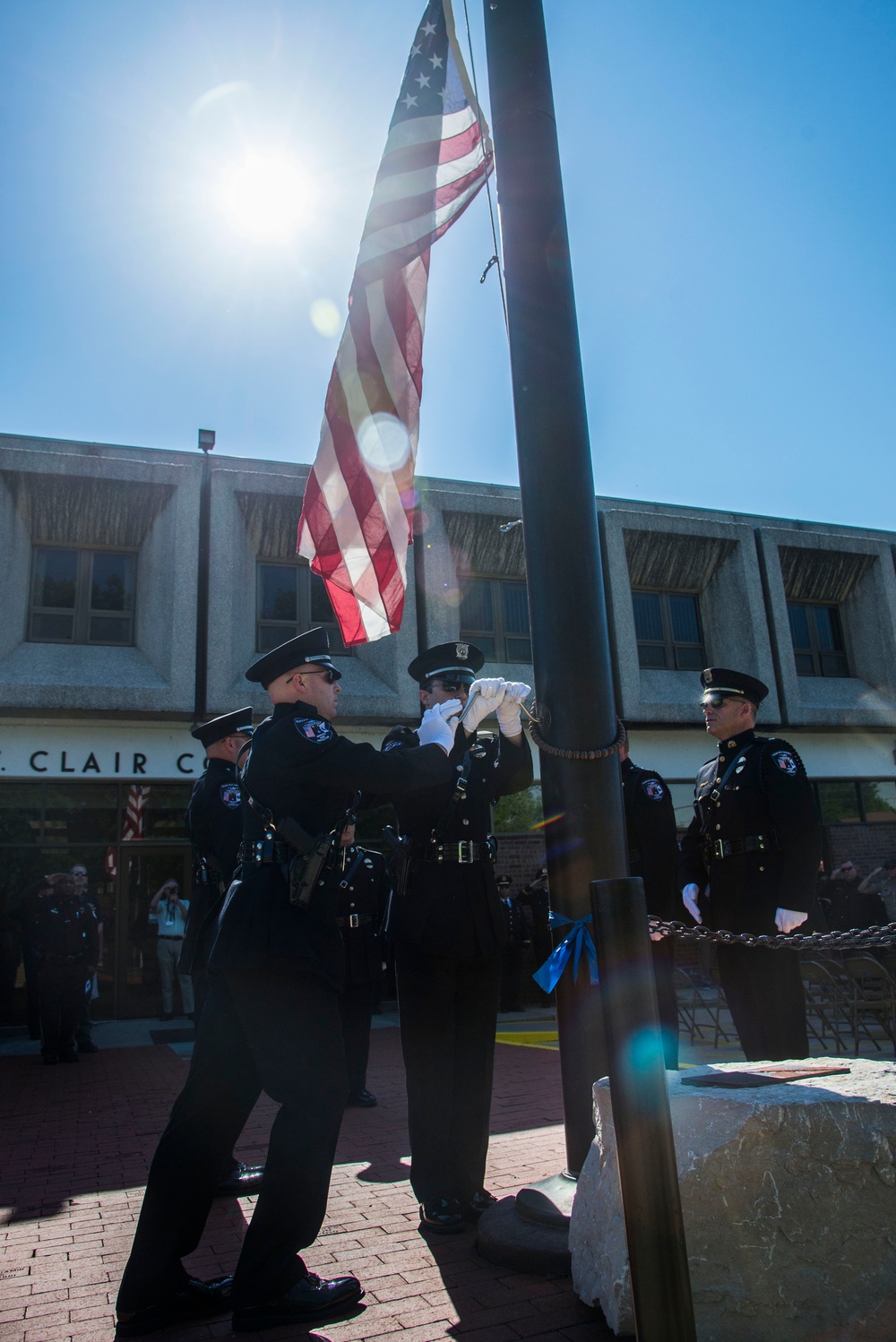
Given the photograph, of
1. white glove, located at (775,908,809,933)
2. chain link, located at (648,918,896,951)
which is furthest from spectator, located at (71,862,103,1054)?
chain link, located at (648,918,896,951)

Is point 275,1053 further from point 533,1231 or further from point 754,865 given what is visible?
point 754,865

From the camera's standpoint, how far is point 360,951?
7.00m

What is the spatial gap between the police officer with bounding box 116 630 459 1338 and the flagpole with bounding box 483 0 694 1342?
1.90 feet

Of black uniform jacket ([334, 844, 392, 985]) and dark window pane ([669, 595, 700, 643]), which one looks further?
dark window pane ([669, 595, 700, 643])

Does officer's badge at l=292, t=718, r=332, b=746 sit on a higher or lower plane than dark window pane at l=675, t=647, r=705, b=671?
lower

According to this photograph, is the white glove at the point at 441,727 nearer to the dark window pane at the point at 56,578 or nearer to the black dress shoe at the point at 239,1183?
the black dress shoe at the point at 239,1183

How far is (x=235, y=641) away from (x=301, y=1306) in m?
12.1

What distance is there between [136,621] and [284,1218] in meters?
12.5

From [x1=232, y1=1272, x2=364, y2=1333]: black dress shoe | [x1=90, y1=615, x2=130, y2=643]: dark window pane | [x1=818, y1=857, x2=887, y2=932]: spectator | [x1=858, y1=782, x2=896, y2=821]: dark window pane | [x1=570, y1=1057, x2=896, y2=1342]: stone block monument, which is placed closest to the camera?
[x1=570, y1=1057, x2=896, y2=1342]: stone block monument

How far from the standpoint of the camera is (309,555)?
4.69 m

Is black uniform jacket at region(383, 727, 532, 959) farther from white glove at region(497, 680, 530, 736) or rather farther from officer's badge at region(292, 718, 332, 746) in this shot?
officer's badge at region(292, 718, 332, 746)

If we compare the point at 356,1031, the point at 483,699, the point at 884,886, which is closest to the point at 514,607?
the point at 884,886

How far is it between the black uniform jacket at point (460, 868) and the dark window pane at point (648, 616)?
44.2 ft

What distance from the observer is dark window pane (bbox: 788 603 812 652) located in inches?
728
